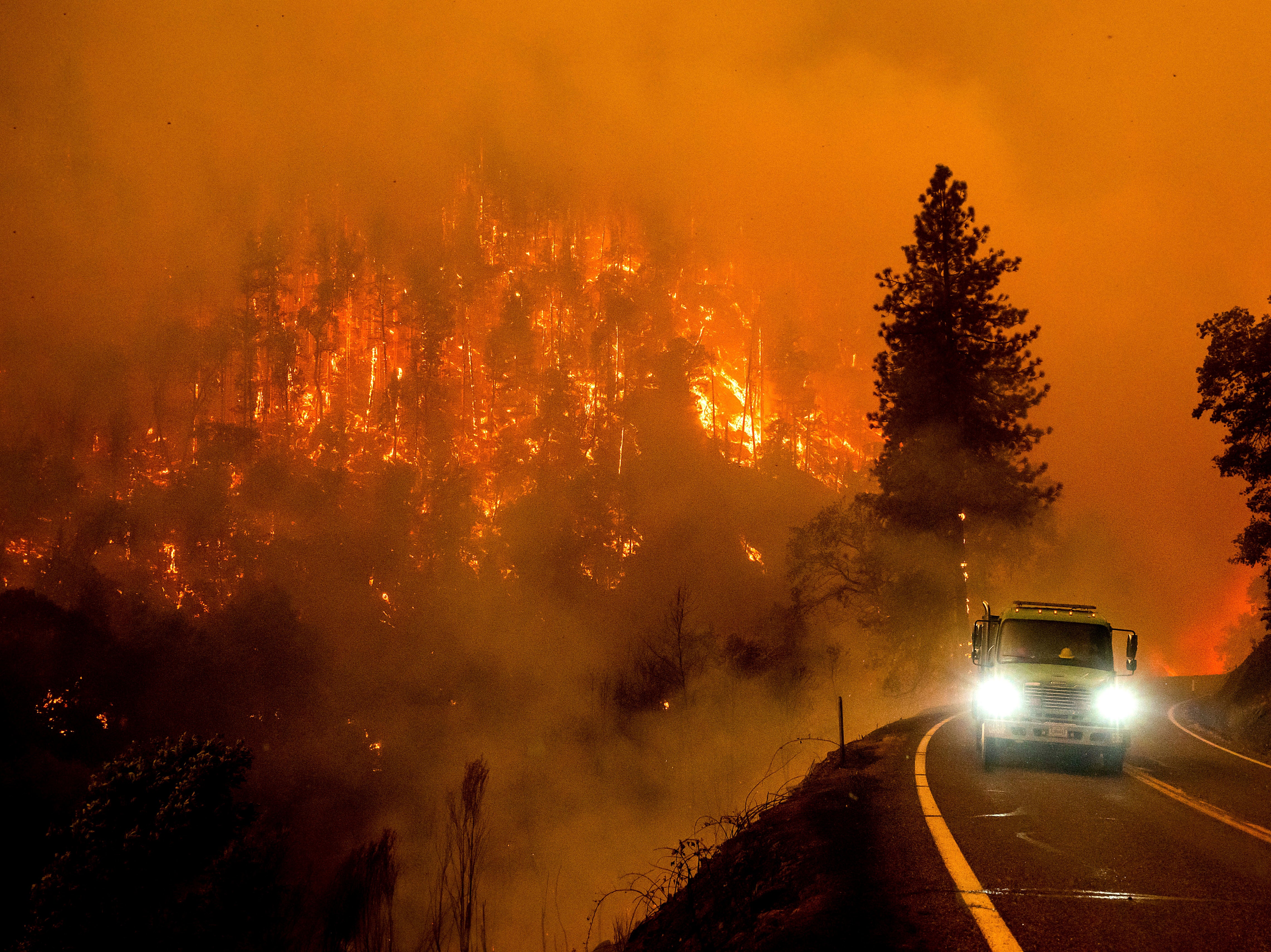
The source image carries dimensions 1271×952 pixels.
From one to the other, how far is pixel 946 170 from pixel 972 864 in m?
38.6

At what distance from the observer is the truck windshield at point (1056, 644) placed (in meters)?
13.7

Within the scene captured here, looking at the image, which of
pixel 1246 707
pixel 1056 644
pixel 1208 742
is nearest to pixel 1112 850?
pixel 1056 644

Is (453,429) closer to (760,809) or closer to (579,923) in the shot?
(579,923)

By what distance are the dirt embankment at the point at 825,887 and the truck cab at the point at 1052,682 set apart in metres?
1.94

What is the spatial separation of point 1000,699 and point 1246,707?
1545 centimetres

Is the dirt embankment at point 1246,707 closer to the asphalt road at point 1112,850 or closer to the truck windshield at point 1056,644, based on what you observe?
the truck windshield at point 1056,644

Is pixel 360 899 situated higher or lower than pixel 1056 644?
lower

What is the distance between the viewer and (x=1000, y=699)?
42.8 ft

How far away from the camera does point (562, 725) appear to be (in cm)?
9462

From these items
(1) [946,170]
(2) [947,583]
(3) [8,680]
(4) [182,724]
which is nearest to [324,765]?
(4) [182,724]

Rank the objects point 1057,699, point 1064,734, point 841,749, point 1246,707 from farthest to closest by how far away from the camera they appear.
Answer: point 1246,707 < point 841,749 < point 1057,699 < point 1064,734

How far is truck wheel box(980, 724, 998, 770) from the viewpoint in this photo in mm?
12953

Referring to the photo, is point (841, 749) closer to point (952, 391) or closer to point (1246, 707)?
point (1246, 707)

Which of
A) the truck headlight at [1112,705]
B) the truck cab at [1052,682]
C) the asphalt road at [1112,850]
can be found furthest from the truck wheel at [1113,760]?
the truck headlight at [1112,705]
